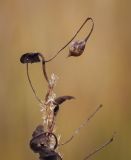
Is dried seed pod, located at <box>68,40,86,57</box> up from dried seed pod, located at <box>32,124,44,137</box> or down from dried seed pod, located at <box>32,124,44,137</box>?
up

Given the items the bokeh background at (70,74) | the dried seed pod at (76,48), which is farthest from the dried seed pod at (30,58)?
the bokeh background at (70,74)

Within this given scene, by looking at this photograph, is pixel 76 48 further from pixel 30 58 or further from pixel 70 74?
pixel 70 74

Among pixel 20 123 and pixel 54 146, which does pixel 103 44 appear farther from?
pixel 54 146

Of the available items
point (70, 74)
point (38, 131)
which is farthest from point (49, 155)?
point (70, 74)

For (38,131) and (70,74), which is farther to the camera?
(70,74)

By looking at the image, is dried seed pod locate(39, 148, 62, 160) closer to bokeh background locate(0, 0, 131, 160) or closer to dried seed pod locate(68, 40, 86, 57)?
dried seed pod locate(68, 40, 86, 57)

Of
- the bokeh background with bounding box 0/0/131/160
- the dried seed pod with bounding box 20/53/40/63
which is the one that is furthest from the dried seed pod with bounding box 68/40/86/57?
the bokeh background with bounding box 0/0/131/160

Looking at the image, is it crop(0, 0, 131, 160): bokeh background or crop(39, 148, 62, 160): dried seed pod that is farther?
crop(0, 0, 131, 160): bokeh background
